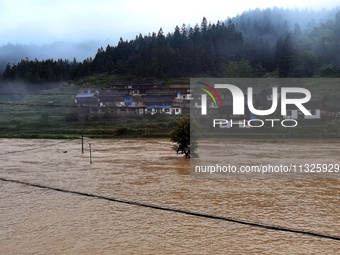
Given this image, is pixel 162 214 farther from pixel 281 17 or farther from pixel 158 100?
pixel 281 17

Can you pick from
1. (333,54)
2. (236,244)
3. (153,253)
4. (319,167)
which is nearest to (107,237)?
(153,253)

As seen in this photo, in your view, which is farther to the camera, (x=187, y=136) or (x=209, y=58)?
(x=209, y=58)

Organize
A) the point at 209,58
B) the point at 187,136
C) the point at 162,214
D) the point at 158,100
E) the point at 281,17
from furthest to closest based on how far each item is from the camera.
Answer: the point at 281,17 < the point at 209,58 < the point at 158,100 < the point at 187,136 < the point at 162,214

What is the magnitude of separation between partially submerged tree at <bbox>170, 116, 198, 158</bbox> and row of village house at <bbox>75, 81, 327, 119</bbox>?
1381 centimetres

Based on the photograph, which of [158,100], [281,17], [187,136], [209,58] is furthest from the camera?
[281,17]

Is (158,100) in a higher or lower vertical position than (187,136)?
higher

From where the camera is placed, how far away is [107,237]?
5.25 m

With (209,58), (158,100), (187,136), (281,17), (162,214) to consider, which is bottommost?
(162,214)

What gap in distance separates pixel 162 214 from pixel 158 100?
30.8 m

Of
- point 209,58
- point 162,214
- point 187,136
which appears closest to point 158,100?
point 209,58

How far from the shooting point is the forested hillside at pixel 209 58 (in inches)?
1848

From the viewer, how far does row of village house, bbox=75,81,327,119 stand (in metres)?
29.0

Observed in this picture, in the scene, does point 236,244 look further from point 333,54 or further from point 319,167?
point 333,54

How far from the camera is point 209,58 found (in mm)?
51938
